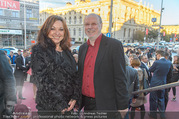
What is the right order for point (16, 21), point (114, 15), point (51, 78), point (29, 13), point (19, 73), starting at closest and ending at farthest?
point (51, 78), point (19, 73), point (16, 21), point (29, 13), point (114, 15)

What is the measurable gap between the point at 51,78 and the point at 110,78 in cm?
75

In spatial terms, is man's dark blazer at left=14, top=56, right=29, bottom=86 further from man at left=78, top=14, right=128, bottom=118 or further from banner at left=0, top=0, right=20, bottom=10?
banner at left=0, top=0, right=20, bottom=10

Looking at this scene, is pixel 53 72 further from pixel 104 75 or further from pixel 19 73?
pixel 19 73

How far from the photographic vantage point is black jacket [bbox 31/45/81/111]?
1623 mm

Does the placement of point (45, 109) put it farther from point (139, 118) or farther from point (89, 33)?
point (139, 118)

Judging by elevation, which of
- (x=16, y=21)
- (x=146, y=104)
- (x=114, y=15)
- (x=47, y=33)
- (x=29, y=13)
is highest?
(x=114, y=15)

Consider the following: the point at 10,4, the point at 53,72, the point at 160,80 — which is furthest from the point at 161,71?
the point at 10,4

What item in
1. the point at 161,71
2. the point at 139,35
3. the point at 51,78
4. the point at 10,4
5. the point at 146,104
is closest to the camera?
the point at 51,78

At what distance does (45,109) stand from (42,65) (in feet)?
1.82

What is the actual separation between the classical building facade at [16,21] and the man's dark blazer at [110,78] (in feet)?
69.3

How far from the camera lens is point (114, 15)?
4931cm

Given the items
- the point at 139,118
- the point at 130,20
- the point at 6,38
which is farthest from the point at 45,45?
the point at 130,20

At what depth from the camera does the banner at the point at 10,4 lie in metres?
19.5

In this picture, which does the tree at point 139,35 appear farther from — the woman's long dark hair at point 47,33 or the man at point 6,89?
the man at point 6,89
